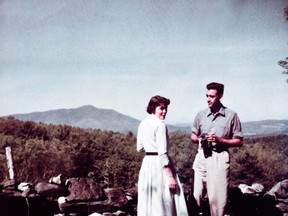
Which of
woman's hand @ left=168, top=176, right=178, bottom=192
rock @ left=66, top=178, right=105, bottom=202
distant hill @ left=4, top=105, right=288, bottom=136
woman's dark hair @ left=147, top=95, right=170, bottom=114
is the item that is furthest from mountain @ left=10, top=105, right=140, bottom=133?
woman's hand @ left=168, top=176, right=178, bottom=192

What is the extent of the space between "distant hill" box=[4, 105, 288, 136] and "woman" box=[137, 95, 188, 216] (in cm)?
138

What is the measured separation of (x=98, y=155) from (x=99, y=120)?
44 cm

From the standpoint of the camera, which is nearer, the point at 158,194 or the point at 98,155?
the point at 158,194

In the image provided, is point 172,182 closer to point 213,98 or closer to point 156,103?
point 156,103

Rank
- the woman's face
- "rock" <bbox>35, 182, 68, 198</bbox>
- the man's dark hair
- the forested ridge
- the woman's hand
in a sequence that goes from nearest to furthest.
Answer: the woman's hand → the woman's face → the man's dark hair → "rock" <bbox>35, 182, 68, 198</bbox> → the forested ridge

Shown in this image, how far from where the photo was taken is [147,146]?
3090 mm

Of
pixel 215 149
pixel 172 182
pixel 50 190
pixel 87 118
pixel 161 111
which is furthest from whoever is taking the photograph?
pixel 87 118

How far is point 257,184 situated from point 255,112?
91cm

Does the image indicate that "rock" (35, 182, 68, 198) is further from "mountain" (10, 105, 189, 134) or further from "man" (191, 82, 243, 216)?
"man" (191, 82, 243, 216)

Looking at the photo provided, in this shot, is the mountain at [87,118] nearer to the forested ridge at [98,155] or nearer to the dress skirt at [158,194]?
the forested ridge at [98,155]

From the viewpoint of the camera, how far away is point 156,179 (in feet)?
10.2

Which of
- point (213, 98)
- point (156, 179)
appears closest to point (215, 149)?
point (213, 98)

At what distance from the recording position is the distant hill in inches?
180

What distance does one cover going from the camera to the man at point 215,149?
3219 mm
